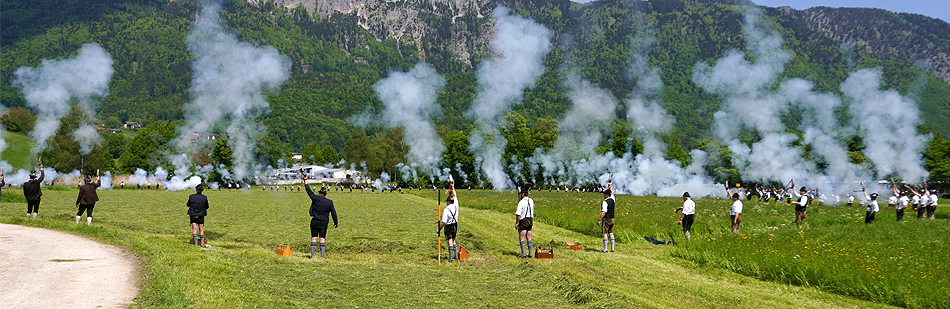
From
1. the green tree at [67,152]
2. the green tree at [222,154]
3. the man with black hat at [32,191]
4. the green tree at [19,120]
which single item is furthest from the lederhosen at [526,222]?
the green tree at [67,152]

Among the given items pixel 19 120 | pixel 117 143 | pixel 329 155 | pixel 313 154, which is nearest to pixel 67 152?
pixel 19 120

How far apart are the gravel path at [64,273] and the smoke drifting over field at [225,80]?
52116 millimetres

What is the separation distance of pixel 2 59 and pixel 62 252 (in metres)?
79.3

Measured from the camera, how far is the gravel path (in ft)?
34.4

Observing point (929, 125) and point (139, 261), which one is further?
point (929, 125)

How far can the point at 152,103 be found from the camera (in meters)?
81.7

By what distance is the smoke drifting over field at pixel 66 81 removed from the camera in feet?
211

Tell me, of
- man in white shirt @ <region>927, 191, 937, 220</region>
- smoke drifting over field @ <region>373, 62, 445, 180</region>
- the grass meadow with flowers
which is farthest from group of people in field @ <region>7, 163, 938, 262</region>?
smoke drifting over field @ <region>373, 62, 445, 180</region>

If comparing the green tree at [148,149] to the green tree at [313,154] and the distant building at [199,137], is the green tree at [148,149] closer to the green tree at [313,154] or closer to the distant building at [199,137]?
the distant building at [199,137]

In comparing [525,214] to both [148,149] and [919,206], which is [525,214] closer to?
[919,206]

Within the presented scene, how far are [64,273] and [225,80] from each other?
2387 inches

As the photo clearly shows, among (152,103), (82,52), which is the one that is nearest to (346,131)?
(152,103)

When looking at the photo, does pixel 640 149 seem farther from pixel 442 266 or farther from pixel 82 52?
pixel 442 266

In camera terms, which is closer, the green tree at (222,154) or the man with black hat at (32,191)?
the man with black hat at (32,191)
